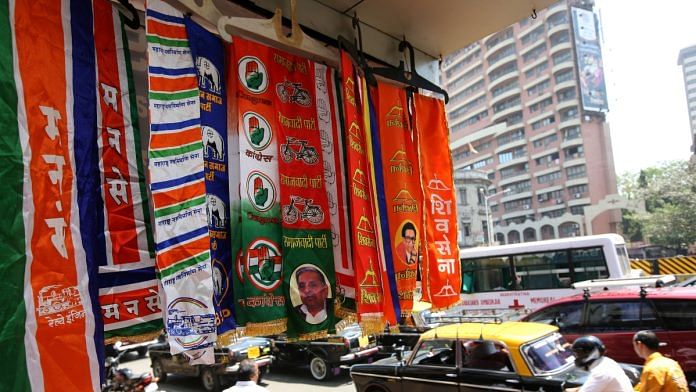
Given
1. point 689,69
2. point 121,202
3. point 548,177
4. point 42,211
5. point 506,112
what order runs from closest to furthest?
point 42,211, point 121,202, point 548,177, point 506,112, point 689,69

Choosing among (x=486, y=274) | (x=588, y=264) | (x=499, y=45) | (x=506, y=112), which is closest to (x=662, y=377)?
(x=588, y=264)

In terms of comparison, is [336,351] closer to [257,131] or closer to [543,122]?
[257,131]

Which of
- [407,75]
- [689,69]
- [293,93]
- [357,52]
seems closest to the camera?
[293,93]

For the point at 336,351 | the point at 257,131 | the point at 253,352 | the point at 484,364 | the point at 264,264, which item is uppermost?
the point at 257,131

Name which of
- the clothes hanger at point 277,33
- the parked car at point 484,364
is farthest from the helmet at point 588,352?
the clothes hanger at point 277,33

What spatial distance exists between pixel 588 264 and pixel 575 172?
4817cm

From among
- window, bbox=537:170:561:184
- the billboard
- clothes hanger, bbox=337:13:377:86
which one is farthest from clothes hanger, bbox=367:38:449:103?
window, bbox=537:170:561:184

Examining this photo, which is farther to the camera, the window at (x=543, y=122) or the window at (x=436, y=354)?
the window at (x=543, y=122)

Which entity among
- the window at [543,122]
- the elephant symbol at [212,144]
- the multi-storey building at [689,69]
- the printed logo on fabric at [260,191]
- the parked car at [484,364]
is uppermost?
the multi-storey building at [689,69]

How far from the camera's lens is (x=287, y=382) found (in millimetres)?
10469

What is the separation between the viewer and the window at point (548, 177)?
57.3 meters

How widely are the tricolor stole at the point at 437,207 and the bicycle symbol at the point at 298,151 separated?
876 mm

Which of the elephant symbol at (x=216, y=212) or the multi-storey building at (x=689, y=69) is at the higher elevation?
the multi-storey building at (x=689, y=69)

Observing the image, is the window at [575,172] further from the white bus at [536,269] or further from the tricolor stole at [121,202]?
the tricolor stole at [121,202]
